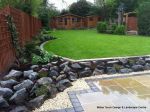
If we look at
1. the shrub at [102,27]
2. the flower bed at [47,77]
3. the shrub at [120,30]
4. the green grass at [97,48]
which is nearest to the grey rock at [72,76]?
the flower bed at [47,77]

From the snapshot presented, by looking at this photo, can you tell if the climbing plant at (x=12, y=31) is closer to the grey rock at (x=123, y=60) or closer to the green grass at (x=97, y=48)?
the green grass at (x=97, y=48)

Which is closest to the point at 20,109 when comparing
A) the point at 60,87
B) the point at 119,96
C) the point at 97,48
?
the point at 60,87

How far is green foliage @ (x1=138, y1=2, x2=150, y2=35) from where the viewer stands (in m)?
18.3

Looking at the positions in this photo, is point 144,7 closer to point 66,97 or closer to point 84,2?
point 66,97

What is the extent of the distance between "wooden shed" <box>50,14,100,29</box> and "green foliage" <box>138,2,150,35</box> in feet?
57.0

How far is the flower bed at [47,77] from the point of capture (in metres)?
4.49

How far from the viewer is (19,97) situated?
4.48 metres

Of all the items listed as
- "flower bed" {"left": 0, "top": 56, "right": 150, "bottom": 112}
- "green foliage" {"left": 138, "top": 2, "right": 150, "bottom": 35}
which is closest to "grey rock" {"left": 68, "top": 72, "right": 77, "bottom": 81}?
"flower bed" {"left": 0, "top": 56, "right": 150, "bottom": 112}

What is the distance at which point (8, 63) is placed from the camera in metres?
6.37

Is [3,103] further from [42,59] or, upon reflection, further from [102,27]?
[102,27]

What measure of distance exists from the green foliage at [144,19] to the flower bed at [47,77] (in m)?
11.5

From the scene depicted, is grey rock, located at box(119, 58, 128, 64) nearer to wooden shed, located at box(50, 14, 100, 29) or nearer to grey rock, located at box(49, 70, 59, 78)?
grey rock, located at box(49, 70, 59, 78)

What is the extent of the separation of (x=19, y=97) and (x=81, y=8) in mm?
35843

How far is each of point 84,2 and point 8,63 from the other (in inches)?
1361
